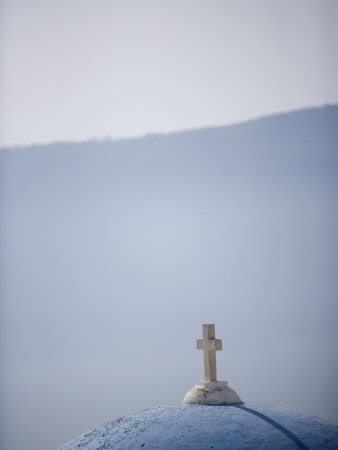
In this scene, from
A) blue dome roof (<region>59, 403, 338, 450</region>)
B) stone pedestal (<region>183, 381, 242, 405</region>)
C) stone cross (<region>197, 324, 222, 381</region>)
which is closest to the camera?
blue dome roof (<region>59, 403, 338, 450</region>)

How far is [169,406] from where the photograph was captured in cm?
595

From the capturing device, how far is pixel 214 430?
5.07m

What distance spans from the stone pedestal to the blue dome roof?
0.10 metres

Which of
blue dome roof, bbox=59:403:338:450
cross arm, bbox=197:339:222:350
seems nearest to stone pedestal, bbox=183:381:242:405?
blue dome roof, bbox=59:403:338:450

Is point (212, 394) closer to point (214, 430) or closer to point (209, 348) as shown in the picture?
point (209, 348)

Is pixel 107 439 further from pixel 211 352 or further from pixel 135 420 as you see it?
pixel 211 352

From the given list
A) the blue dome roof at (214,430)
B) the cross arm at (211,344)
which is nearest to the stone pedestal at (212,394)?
the blue dome roof at (214,430)

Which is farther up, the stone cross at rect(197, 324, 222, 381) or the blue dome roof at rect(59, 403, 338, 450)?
the stone cross at rect(197, 324, 222, 381)

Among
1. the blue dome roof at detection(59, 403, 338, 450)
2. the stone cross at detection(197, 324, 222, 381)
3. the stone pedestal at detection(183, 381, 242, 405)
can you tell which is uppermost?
the stone cross at detection(197, 324, 222, 381)

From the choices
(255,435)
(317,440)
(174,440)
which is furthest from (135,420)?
(317,440)

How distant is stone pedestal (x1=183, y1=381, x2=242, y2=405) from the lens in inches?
230

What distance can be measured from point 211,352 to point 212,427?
1.12 metres

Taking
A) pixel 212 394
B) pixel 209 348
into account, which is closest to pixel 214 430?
pixel 212 394

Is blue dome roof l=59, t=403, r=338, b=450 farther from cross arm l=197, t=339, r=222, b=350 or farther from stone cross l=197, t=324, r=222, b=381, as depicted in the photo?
cross arm l=197, t=339, r=222, b=350
